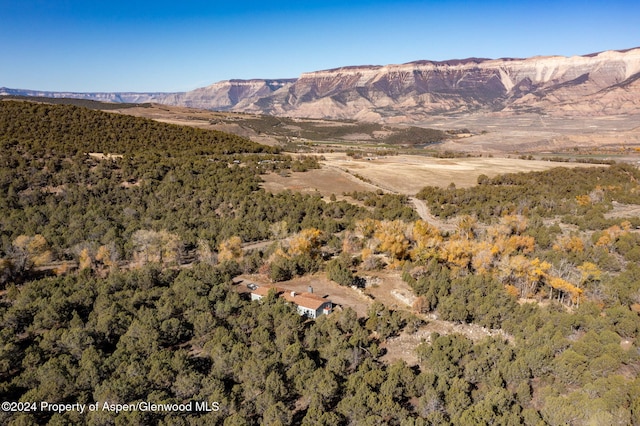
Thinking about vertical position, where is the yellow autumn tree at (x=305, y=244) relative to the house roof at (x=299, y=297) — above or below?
above

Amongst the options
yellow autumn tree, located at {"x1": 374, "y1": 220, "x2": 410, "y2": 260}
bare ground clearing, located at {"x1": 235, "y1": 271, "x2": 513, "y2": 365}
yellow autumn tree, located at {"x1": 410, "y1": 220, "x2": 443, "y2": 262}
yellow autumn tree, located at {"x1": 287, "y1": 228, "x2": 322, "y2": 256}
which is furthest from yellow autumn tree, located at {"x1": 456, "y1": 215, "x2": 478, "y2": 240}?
yellow autumn tree, located at {"x1": 287, "y1": 228, "x2": 322, "y2": 256}

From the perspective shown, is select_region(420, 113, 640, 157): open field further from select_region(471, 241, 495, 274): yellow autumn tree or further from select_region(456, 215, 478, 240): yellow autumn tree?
select_region(471, 241, 495, 274): yellow autumn tree

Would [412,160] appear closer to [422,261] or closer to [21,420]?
[422,261]

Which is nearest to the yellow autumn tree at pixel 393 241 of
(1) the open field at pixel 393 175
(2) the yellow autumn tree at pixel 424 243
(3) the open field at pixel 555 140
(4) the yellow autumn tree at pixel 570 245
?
(2) the yellow autumn tree at pixel 424 243

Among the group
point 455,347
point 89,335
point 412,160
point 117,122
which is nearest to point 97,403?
point 89,335

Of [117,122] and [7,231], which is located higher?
[117,122]

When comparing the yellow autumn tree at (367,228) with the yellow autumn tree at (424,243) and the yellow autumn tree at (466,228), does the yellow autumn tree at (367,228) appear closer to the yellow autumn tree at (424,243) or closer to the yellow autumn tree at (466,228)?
the yellow autumn tree at (424,243)

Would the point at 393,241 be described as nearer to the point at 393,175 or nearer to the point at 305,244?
the point at 305,244

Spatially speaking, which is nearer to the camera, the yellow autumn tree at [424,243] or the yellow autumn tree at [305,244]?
the yellow autumn tree at [424,243]
